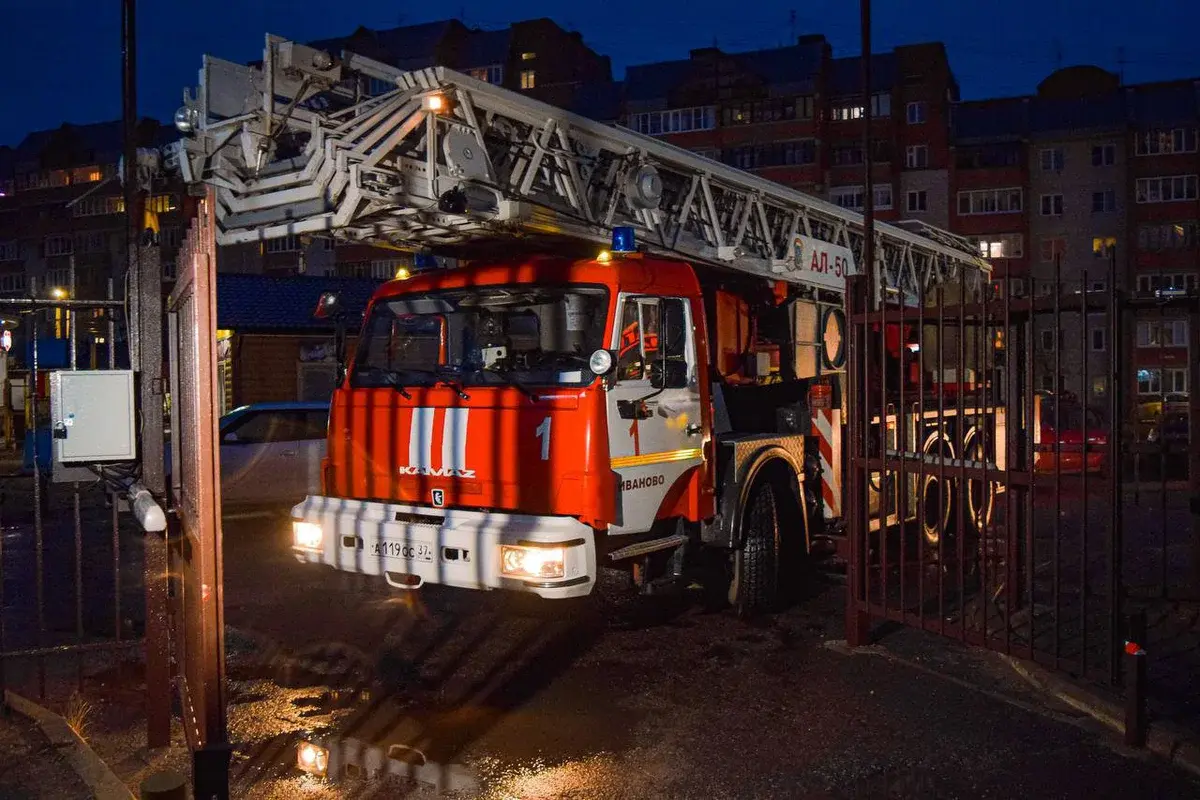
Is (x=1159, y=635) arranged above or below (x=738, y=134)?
below

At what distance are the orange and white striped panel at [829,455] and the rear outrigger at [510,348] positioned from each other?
17.4 inches

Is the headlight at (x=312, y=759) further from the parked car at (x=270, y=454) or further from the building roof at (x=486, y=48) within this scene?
the building roof at (x=486, y=48)

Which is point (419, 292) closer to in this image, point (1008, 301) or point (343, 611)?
point (343, 611)

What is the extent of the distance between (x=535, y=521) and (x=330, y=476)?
2058 mm

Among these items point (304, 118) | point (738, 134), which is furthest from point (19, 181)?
point (304, 118)

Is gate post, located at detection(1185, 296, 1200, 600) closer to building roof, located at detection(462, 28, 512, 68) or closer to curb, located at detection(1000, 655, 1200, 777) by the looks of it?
curb, located at detection(1000, 655, 1200, 777)

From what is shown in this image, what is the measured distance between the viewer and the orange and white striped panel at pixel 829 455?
9.10 m

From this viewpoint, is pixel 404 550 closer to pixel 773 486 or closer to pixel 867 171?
pixel 773 486

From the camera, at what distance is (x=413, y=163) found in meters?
7.05

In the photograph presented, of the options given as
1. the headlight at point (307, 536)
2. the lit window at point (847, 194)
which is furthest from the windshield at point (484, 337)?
the lit window at point (847, 194)

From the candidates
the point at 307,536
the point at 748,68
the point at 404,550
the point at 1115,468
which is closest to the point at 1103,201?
the point at 748,68

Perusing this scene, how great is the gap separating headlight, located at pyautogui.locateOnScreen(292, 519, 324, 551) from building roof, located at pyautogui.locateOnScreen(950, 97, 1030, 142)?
5572 cm

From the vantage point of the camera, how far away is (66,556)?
36.1ft

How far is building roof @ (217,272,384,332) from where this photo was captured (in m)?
23.4
